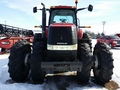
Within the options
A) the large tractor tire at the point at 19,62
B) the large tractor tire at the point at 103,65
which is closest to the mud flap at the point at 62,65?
the large tractor tire at the point at 103,65

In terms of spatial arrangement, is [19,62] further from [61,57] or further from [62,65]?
[62,65]

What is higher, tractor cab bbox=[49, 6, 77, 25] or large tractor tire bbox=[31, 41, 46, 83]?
tractor cab bbox=[49, 6, 77, 25]

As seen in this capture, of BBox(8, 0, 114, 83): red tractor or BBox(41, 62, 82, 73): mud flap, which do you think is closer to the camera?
BBox(41, 62, 82, 73): mud flap

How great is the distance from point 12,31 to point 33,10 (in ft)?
34.0

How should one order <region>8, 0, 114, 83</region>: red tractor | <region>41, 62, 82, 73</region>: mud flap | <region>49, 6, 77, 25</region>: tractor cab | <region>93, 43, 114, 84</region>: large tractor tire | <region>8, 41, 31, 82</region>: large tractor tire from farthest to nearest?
1. <region>49, 6, 77, 25</region>: tractor cab
2. <region>8, 41, 31, 82</region>: large tractor tire
3. <region>93, 43, 114, 84</region>: large tractor tire
4. <region>8, 0, 114, 83</region>: red tractor
5. <region>41, 62, 82, 73</region>: mud flap

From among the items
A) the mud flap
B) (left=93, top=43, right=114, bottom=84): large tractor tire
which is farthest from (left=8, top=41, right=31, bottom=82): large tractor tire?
(left=93, top=43, right=114, bottom=84): large tractor tire

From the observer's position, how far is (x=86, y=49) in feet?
20.6

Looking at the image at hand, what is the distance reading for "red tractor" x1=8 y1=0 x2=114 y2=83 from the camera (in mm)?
5977

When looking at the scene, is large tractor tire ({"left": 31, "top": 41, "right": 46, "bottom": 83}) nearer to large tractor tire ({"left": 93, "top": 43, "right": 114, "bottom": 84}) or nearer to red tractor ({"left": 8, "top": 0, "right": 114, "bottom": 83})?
red tractor ({"left": 8, "top": 0, "right": 114, "bottom": 83})

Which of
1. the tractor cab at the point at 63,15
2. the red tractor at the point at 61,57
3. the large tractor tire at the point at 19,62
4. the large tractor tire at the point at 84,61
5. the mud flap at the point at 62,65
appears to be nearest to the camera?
the mud flap at the point at 62,65

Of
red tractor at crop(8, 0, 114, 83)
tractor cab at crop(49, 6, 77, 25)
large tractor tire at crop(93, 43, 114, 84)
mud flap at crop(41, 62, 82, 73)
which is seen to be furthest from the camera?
tractor cab at crop(49, 6, 77, 25)

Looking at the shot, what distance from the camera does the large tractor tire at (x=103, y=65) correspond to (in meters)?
6.36

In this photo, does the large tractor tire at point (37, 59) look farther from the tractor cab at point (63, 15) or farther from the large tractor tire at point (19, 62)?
the tractor cab at point (63, 15)

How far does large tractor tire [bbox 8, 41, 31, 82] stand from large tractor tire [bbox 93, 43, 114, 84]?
2423mm
